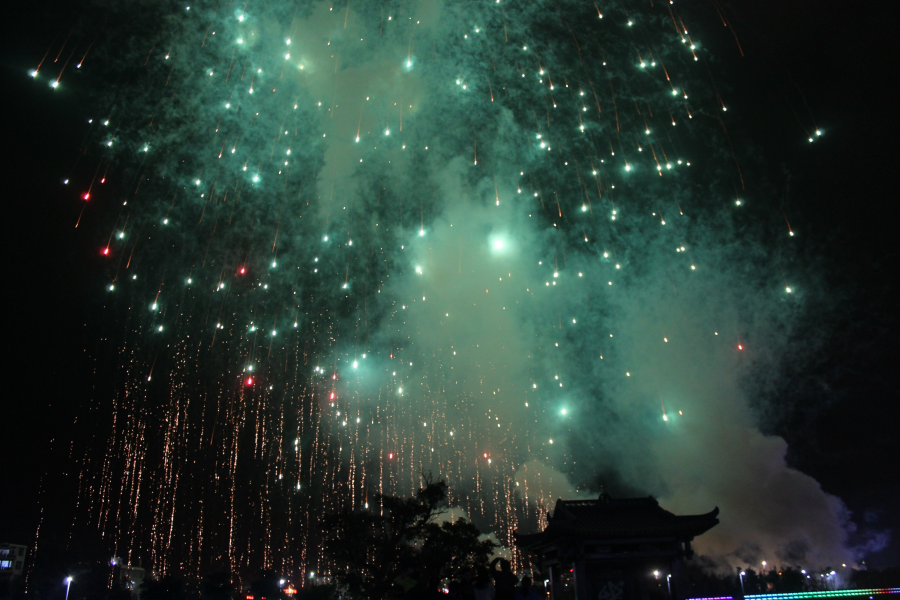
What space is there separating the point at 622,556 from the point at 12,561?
68.1 meters

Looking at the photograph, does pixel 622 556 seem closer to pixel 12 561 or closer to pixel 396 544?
pixel 396 544

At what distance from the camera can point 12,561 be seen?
176 feet

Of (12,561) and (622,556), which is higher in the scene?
(12,561)

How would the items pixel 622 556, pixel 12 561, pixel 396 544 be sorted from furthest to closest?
1. pixel 12 561
2. pixel 396 544
3. pixel 622 556

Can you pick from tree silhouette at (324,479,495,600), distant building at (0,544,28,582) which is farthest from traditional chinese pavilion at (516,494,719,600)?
distant building at (0,544,28,582)

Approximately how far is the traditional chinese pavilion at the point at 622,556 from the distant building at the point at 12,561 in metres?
61.2

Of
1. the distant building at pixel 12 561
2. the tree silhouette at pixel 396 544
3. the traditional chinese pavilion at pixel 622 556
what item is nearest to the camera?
the traditional chinese pavilion at pixel 622 556

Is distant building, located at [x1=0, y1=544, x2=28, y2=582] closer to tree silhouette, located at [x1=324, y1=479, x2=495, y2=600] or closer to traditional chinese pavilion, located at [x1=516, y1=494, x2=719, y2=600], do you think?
tree silhouette, located at [x1=324, y1=479, x2=495, y2=600]

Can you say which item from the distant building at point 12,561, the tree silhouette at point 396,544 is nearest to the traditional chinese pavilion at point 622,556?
the tree silhouette at point 396,544

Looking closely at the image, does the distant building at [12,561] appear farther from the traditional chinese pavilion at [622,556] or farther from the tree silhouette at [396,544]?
the traditional chinese pavilion at [622,556]

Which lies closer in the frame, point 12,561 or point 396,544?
point 396,544

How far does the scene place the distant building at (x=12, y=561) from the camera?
51406 millimetres

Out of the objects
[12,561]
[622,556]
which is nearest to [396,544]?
[622,556]

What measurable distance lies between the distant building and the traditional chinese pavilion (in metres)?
61.2
